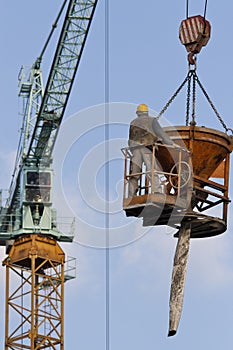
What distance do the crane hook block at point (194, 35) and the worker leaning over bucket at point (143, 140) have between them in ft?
10.2

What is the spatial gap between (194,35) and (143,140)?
14.3ft

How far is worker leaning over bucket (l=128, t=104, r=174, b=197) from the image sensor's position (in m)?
39.4

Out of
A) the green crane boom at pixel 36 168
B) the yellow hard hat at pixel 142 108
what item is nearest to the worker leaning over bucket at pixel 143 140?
the yellow hard hat at pixel 142 108

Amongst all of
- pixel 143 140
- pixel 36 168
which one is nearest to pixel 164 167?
pixel 143 140

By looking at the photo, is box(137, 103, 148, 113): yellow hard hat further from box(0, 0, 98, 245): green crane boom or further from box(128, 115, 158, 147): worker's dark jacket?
box(0, 0, 98, 245): green crane boom

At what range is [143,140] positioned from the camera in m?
39.8

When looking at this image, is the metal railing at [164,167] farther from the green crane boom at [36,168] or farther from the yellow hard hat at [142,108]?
the green crane boom at [36,168]

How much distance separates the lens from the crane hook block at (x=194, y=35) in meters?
42.5

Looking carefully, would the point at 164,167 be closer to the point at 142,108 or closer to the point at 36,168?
the point at 142,108

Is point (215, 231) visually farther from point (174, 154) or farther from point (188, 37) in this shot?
point (188, 37)

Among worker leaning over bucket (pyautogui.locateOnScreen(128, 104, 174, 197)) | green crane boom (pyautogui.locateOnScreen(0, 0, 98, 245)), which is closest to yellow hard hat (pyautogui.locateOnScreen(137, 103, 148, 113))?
worker leaning over bucket (pyautogui.locateOnScreen(128, 104, 174, 197))

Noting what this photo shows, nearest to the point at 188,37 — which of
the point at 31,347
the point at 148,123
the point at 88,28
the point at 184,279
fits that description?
the point at 148,123

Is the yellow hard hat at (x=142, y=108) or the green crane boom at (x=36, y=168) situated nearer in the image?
the yellow hard hat at (x=142, y=108)

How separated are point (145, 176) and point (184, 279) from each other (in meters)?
2.96
